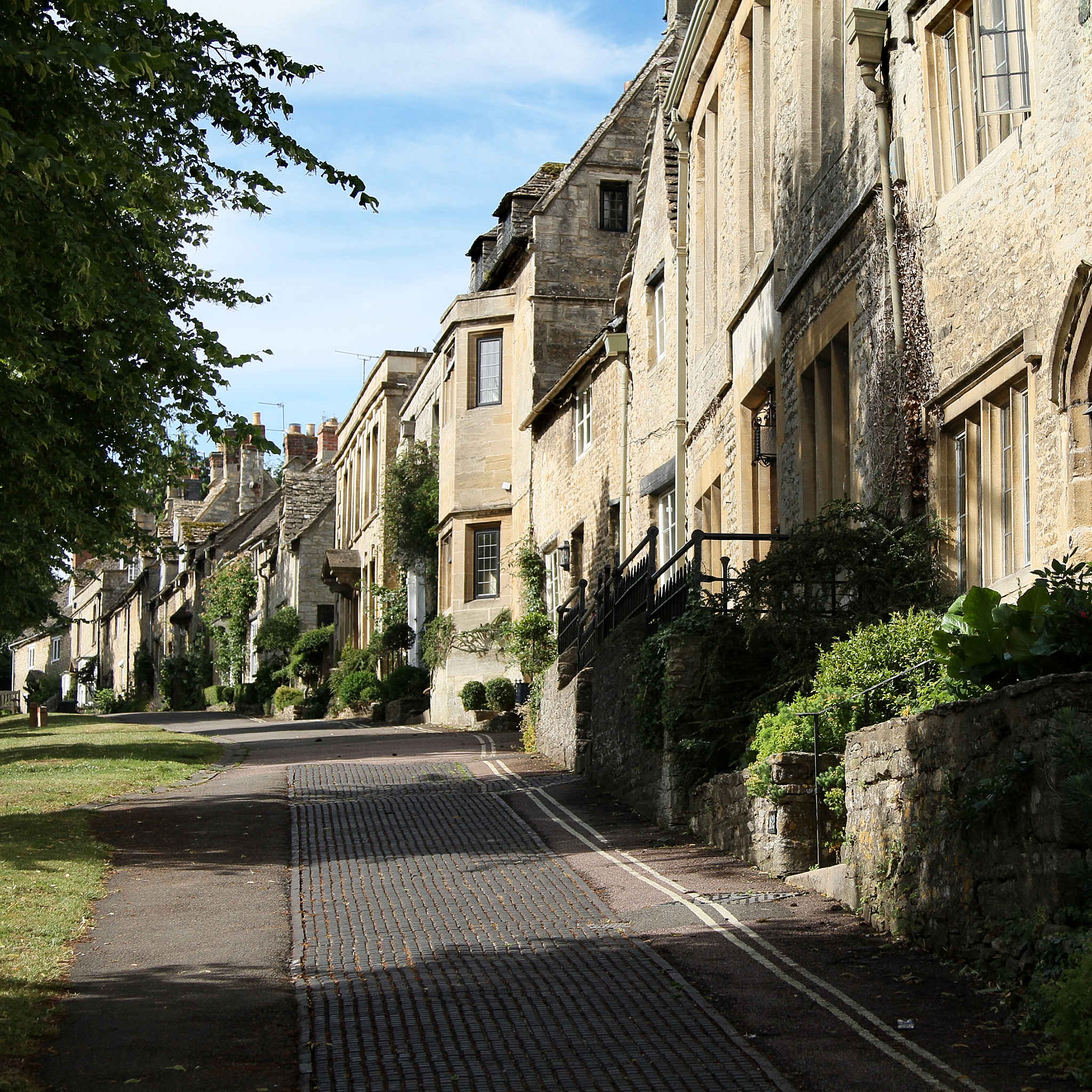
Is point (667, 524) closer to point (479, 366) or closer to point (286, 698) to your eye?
point (479, 366)

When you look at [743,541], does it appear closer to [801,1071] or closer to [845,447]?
[845,447]

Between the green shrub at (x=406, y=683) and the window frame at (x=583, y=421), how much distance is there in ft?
29.6

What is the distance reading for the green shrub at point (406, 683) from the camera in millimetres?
33438

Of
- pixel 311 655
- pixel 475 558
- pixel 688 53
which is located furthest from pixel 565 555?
pixel 311 655

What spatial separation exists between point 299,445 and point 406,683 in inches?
1109

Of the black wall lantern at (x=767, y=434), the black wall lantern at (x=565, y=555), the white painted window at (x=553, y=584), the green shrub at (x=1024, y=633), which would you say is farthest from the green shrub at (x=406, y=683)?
the green shrub at (x=1024, y=633)

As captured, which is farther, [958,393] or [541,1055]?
[958,393]

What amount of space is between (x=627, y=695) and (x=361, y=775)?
449 centimetres

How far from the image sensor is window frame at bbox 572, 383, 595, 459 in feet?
84.4

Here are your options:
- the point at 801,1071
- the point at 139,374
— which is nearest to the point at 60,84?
the point at 139,374

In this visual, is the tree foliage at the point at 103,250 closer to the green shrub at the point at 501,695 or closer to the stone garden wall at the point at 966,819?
the stone garden wall at the point at 966,819

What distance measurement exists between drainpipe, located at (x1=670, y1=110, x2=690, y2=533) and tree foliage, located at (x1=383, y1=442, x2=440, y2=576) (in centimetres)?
1406

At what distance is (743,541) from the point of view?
57.2 ft

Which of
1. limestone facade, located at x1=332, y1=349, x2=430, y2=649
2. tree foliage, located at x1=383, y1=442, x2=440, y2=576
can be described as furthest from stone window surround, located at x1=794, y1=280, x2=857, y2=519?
limestone facade, located at x1=332, y1=349, x2=430, y2=649
